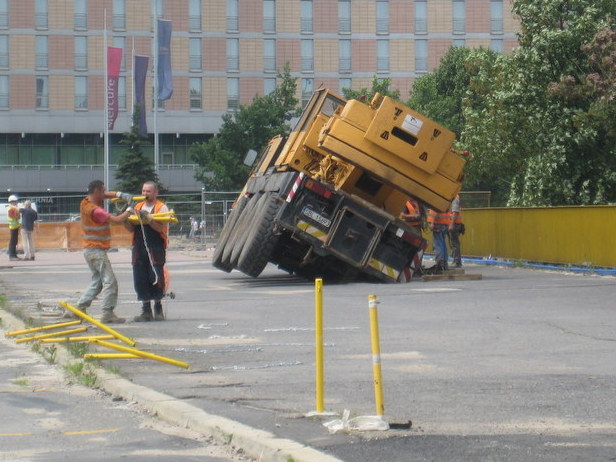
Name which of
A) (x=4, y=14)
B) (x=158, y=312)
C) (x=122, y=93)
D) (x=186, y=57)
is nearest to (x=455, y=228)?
(x=158, y=312)

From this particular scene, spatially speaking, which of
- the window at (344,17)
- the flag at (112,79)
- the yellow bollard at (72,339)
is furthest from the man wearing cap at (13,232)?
the window at (344,17)

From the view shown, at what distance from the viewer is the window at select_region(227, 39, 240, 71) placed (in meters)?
74.5

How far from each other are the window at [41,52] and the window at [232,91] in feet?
36.1

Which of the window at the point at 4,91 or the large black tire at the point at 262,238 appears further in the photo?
the window at the point at 4,91

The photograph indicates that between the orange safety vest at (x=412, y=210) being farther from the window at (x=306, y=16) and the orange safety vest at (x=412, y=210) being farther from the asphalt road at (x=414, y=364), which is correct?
the window at (x=306, y=16)

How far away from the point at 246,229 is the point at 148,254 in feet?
24.2

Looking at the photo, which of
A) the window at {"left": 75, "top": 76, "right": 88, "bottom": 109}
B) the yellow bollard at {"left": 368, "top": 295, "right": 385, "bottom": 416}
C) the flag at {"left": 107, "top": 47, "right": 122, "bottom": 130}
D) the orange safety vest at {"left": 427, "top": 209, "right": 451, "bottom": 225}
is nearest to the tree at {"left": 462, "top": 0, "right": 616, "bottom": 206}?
the orange safety vest at {"left": 427, "top": 209, "right": 451, "bottom": 225}

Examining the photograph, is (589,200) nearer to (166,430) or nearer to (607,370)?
(607,370)

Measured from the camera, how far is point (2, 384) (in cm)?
970

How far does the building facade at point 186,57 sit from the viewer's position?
237ft

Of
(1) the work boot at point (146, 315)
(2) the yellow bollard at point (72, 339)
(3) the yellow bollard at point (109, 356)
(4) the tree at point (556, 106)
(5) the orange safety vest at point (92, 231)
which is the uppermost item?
(4) the tree at point (556, 106)

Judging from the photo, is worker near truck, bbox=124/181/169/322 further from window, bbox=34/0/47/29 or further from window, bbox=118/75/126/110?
window, bbox=34/0/47/29

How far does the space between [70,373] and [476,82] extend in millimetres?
30317

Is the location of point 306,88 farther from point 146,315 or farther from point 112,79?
point 146,315
